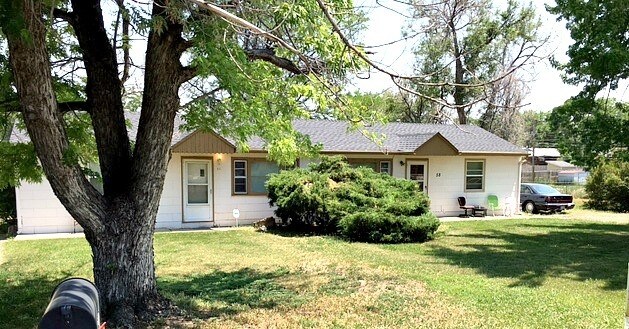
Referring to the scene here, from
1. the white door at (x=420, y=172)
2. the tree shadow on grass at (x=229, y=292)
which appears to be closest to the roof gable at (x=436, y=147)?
the white door at (x=420, y=172)

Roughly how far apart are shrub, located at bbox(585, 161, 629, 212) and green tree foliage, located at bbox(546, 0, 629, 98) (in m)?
11.6

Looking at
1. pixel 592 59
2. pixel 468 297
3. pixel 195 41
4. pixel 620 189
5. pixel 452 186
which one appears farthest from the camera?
pixel 620 189

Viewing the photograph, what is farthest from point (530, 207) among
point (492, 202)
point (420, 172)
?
point (420, 172)

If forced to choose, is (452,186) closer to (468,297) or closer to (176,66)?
(468,297)

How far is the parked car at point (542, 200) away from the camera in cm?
2142

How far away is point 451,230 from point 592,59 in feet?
21.0

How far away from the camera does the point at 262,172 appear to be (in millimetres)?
16328

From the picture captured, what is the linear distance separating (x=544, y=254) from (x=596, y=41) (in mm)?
5991

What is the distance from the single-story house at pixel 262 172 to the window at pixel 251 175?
0.04 meters

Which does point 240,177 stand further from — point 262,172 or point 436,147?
point 436,147

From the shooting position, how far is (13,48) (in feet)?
14.5

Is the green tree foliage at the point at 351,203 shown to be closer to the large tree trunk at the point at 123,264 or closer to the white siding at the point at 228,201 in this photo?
the white siding at the point at 228,201

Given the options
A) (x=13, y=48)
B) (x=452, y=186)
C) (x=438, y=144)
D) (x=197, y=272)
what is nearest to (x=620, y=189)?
(x=452, y=186)

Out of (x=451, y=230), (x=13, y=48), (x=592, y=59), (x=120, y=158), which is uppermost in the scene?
(x=592, y=59)
